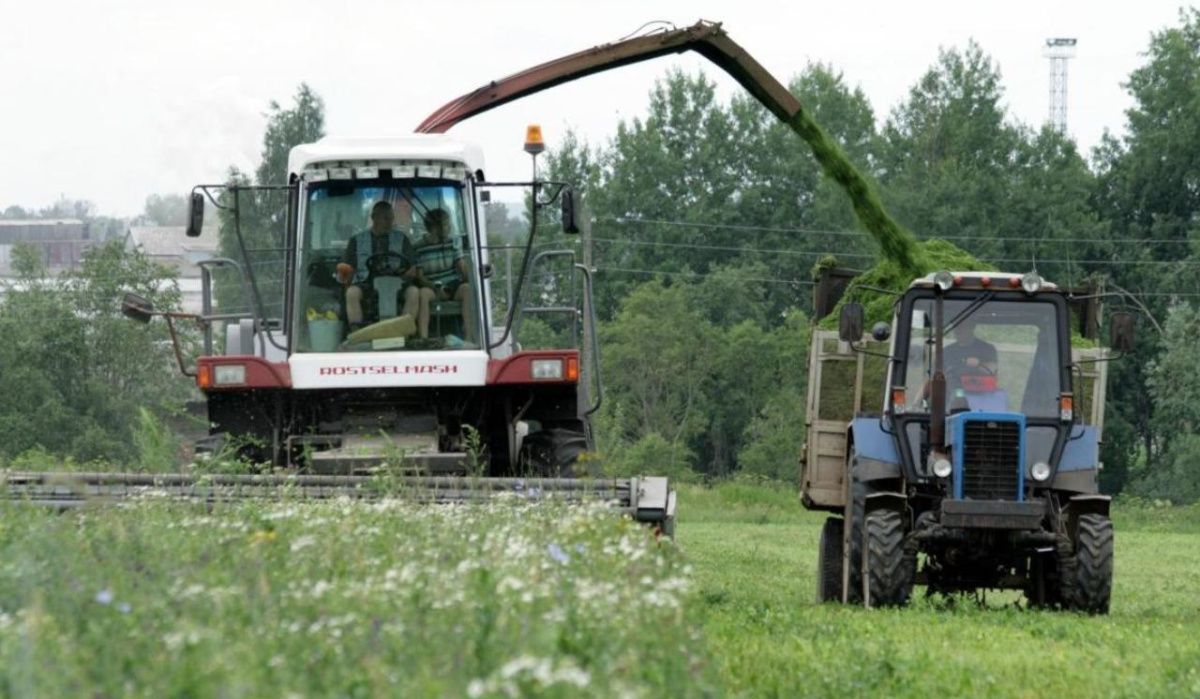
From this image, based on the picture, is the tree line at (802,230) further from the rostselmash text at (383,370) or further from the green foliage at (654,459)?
the rostselmash text at (383,370)

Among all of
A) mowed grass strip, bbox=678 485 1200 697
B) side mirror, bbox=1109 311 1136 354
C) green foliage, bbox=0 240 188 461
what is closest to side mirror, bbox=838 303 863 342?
side mirror, bbox=1109 311 1136 354

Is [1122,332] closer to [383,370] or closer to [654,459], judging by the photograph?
[383,370]

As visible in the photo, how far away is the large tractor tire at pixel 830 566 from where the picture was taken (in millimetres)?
15578

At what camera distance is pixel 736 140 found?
76.7 metres

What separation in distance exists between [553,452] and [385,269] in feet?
5.33

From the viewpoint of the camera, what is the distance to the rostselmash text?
1427 cm

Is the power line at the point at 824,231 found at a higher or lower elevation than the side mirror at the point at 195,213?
higher

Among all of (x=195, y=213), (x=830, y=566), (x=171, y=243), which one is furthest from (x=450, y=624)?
(x=171, y=243)

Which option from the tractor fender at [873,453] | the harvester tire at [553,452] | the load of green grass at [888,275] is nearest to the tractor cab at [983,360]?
the tractor fender at [873,453]

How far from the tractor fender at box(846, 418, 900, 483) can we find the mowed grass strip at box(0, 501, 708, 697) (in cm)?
523

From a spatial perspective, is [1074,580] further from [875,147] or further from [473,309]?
[875,147]

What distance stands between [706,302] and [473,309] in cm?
5429

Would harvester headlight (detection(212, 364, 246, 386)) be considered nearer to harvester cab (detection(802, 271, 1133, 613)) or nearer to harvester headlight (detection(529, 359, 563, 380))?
harvester headlight (detection(529, 359, 563, 380))

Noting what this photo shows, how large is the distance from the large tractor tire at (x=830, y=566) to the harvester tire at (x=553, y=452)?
1.99m
